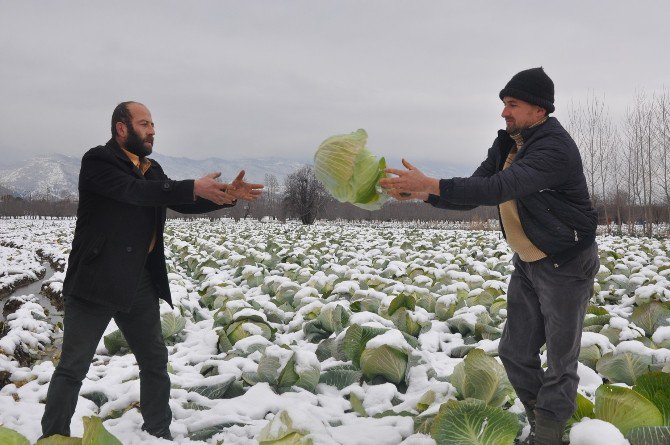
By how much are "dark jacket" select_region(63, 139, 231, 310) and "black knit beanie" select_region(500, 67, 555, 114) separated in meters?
2.00

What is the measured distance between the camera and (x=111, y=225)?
3.09 metres

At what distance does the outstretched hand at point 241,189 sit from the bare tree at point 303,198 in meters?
39.6

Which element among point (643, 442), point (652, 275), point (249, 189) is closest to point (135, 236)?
point (249, 189)

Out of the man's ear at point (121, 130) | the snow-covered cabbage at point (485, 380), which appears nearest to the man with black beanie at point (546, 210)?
the snow-covered cabbage at point (485, 380)

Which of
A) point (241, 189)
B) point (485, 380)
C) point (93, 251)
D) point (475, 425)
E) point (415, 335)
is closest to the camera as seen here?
point (475, 425)

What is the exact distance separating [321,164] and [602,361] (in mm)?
2837

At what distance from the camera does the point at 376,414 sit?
12.1 feet

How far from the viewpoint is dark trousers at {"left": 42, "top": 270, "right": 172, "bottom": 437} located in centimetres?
292

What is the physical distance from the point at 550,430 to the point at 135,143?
10.0 feet

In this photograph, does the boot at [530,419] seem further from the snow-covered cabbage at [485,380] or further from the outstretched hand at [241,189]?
the outstretched hand at [241,189]

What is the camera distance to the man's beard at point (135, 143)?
3.23m

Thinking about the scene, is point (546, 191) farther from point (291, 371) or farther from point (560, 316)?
point (291, 371)

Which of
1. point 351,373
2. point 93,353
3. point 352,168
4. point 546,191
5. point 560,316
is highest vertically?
point 352,168

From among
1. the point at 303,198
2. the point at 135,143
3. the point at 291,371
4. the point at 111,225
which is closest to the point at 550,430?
the point at 291,371
